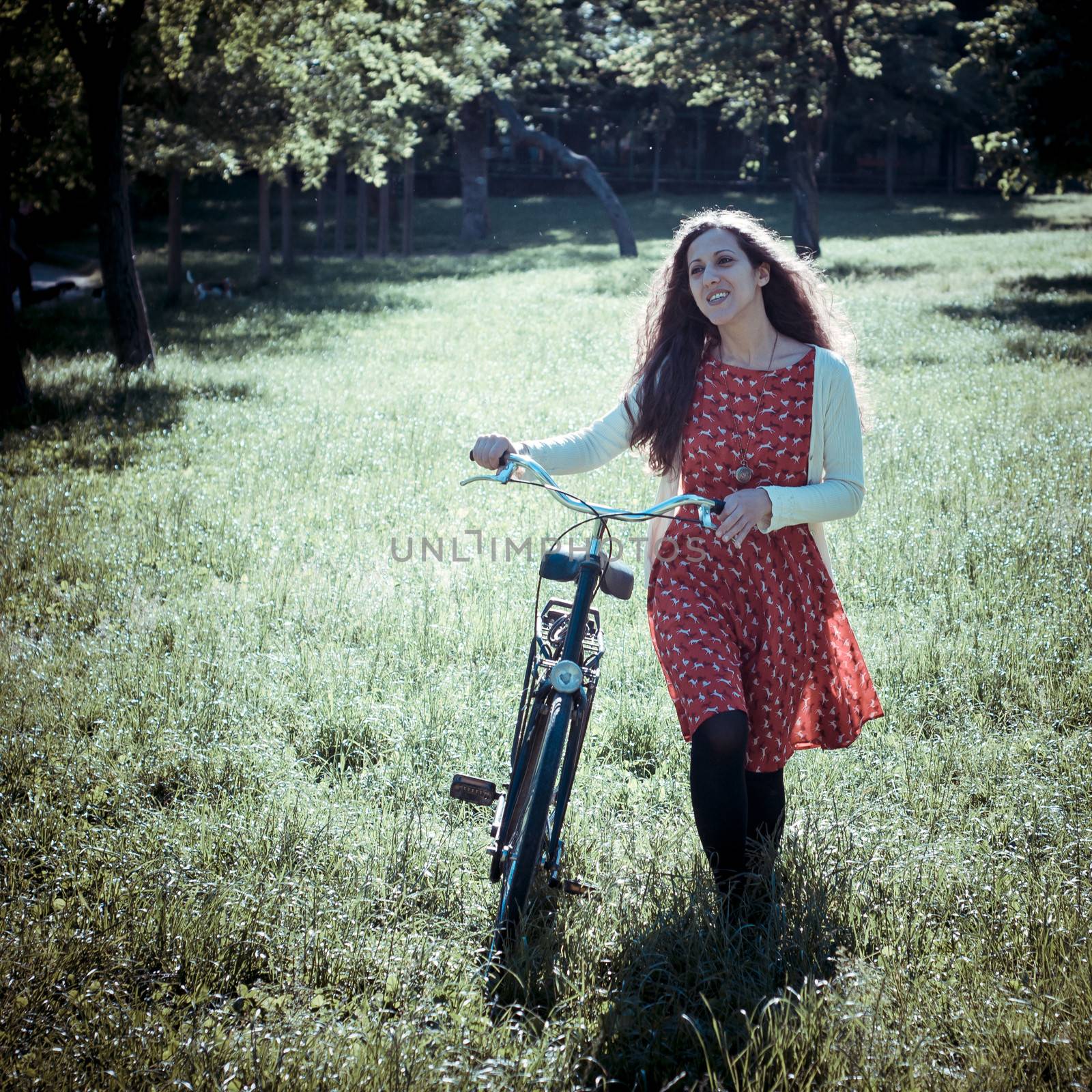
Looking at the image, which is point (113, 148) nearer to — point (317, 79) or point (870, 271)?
point (317, 79)

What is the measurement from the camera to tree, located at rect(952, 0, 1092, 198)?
19969 mm

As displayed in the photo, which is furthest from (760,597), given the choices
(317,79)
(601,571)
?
(317,79)

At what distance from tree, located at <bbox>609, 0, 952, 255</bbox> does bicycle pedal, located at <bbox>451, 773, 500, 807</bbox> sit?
24547 millimetres

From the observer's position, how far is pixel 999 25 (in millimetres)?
22141

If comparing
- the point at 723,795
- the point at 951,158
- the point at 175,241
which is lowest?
the point at 723,795

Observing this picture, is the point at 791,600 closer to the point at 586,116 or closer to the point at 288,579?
the point at 288,579

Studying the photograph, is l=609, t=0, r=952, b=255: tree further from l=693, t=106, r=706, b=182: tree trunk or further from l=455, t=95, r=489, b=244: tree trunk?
l=693, t=106, r=706, b=182: tree trunk

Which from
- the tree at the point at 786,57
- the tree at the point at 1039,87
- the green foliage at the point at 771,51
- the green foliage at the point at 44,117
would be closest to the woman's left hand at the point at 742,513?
the green foliage at the point at 44,117

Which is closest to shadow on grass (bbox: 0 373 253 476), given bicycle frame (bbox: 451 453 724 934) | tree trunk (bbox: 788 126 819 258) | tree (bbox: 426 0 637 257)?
bicycle frame (bbox: 451 453 724 934)

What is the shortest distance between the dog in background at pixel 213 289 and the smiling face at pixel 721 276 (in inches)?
771

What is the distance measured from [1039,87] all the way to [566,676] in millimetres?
20884

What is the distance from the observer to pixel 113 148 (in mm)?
14008

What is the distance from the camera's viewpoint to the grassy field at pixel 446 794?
2922 millimetres

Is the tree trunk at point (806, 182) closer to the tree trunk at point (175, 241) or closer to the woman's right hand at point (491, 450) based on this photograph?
the tree trunk at point (175, 241)
